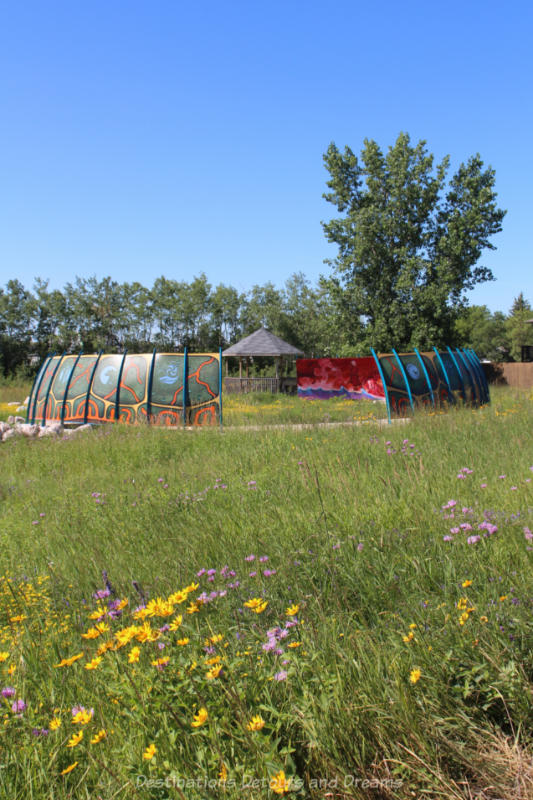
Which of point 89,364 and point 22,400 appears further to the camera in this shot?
point 22,400

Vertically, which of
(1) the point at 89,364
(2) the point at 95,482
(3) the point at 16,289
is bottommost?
(2) the point at 95,482

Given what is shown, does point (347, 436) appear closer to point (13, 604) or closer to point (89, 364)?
point (13, 604)

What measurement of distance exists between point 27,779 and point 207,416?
40.1 ft

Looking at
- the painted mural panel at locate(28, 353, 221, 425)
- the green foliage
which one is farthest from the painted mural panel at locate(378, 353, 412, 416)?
the green foliage

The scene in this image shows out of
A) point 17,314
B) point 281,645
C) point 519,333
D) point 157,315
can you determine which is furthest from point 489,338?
point 281,645

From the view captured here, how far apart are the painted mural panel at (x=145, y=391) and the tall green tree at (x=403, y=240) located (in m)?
16.5

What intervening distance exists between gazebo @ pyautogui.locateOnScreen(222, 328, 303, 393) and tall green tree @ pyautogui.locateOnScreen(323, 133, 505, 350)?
444 cm

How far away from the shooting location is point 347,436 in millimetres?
7789

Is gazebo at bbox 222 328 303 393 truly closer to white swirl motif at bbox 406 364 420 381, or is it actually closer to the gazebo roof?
the gazebo roof

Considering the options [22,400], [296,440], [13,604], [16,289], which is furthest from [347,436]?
[16,289]

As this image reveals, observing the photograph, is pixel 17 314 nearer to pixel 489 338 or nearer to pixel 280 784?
pixel 280 784

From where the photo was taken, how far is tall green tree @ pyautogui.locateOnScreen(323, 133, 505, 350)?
91.7ft

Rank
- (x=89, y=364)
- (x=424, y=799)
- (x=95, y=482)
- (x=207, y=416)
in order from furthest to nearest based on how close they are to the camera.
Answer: (x=89, y=364)
(x=207, y=416)
(x=95, y=482)
(x=424, y=799)

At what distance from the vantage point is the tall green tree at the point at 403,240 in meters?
28.0
